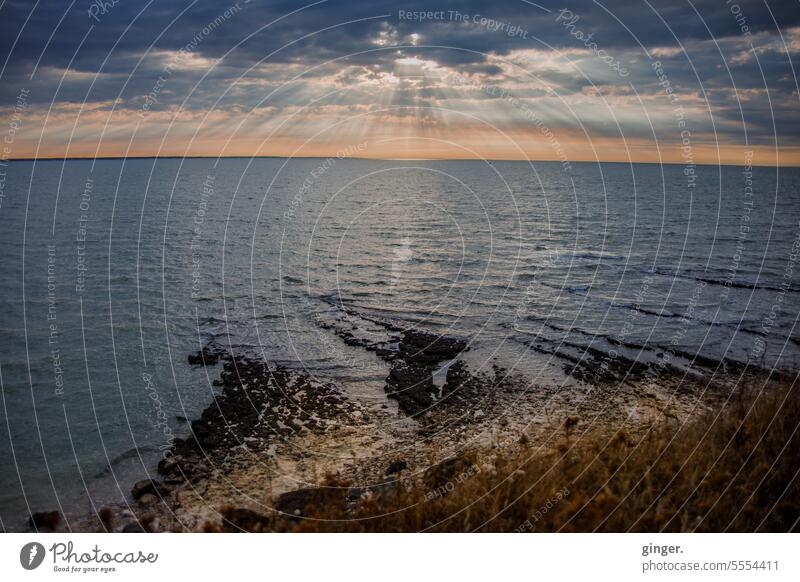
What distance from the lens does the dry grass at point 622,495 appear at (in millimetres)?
7383

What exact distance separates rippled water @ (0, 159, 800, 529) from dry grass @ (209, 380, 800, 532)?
29.9ft

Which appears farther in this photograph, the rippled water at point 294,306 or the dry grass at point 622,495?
the rippled water at point 294,306

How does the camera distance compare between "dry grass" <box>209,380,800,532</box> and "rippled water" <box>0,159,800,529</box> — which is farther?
"rippled water" <box>0,159,800,529</box>

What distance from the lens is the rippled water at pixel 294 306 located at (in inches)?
676

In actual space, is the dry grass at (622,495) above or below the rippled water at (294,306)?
above

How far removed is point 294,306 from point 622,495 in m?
24.3

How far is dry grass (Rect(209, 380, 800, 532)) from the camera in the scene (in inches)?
291

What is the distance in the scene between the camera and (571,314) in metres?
28.5

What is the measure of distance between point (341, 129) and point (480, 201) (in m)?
76.9

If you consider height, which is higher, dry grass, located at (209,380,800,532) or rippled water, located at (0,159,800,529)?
dry grass, located at (209,380,800,532)

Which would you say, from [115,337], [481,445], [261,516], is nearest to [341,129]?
[115,337]

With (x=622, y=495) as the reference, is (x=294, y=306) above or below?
below

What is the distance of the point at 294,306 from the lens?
3003cm

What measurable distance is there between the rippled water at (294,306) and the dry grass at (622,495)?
29.9ft
